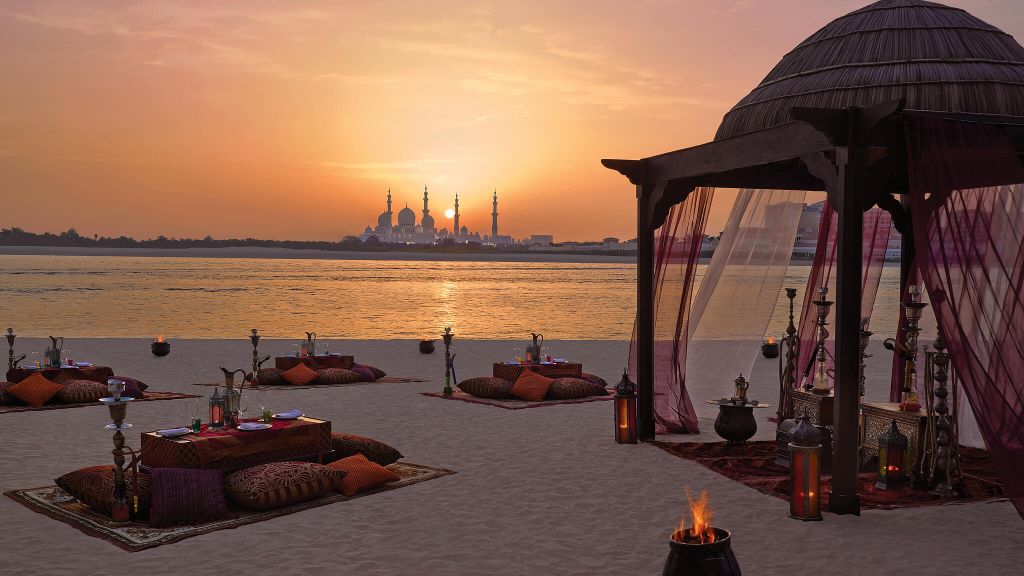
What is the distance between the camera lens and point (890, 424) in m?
8.59

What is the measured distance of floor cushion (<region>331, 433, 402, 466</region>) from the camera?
8.62 metres

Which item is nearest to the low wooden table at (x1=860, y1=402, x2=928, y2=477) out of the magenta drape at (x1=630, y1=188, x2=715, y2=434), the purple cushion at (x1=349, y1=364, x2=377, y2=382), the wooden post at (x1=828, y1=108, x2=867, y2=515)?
the wooden post at (x1=828, y1=108, x2=867, y2=515)

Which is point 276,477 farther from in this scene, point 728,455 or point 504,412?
point 504,412

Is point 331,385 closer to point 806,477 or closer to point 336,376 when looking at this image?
point 336,376

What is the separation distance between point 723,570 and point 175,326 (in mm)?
45100

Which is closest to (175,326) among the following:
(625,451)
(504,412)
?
(504,412)

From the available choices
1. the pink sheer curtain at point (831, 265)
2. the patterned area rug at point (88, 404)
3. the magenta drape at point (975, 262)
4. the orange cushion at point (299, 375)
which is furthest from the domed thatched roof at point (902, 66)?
the patterned area rug at point (88, 404)

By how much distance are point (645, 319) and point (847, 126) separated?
3.96 metres

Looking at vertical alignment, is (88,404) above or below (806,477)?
below

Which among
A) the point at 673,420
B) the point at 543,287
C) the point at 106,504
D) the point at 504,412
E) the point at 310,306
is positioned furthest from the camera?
the point at 543,287

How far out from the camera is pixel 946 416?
812 centimetres

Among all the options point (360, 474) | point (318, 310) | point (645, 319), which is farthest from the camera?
point (318, 310)

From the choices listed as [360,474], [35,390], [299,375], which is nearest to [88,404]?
[35,390]

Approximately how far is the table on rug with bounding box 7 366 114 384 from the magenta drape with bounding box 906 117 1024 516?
11413 millimetres
